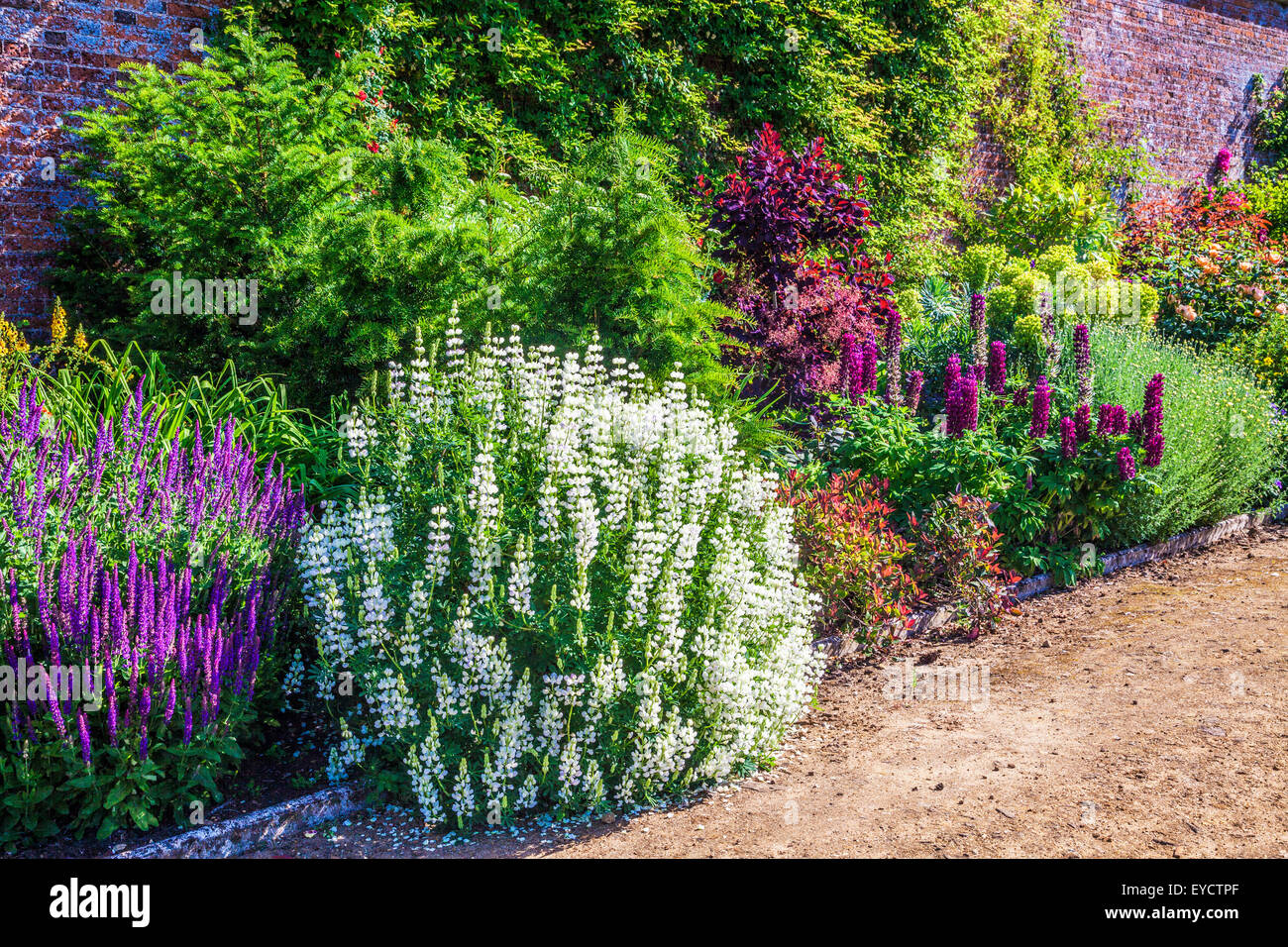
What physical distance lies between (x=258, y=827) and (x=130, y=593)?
87cm

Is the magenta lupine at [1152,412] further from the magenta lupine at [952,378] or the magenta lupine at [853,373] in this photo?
the magenta lupine at [853,373]

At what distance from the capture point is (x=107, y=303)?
5980mm

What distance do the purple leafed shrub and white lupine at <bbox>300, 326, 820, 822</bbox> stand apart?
281mm

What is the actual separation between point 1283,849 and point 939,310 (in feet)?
22.8

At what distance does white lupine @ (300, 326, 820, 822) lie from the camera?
10.8 ft

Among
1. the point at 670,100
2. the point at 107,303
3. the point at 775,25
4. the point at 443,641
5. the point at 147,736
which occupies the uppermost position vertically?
the point at 775,25

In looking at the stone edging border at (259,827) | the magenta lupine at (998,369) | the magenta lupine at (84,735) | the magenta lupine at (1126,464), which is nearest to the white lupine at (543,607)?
the stone edging border at (259,827)

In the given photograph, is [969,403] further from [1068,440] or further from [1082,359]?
[1082,359]

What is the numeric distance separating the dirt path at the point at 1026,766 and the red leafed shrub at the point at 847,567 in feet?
0.79

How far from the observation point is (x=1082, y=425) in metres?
6.13

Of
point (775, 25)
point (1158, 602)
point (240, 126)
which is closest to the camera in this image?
point (240, 126)

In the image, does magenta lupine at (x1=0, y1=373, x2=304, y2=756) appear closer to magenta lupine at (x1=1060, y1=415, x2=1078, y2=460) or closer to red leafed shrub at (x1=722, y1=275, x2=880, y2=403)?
red leafed shrub at (x1=722, y1=275, x2=880, y2=403)
